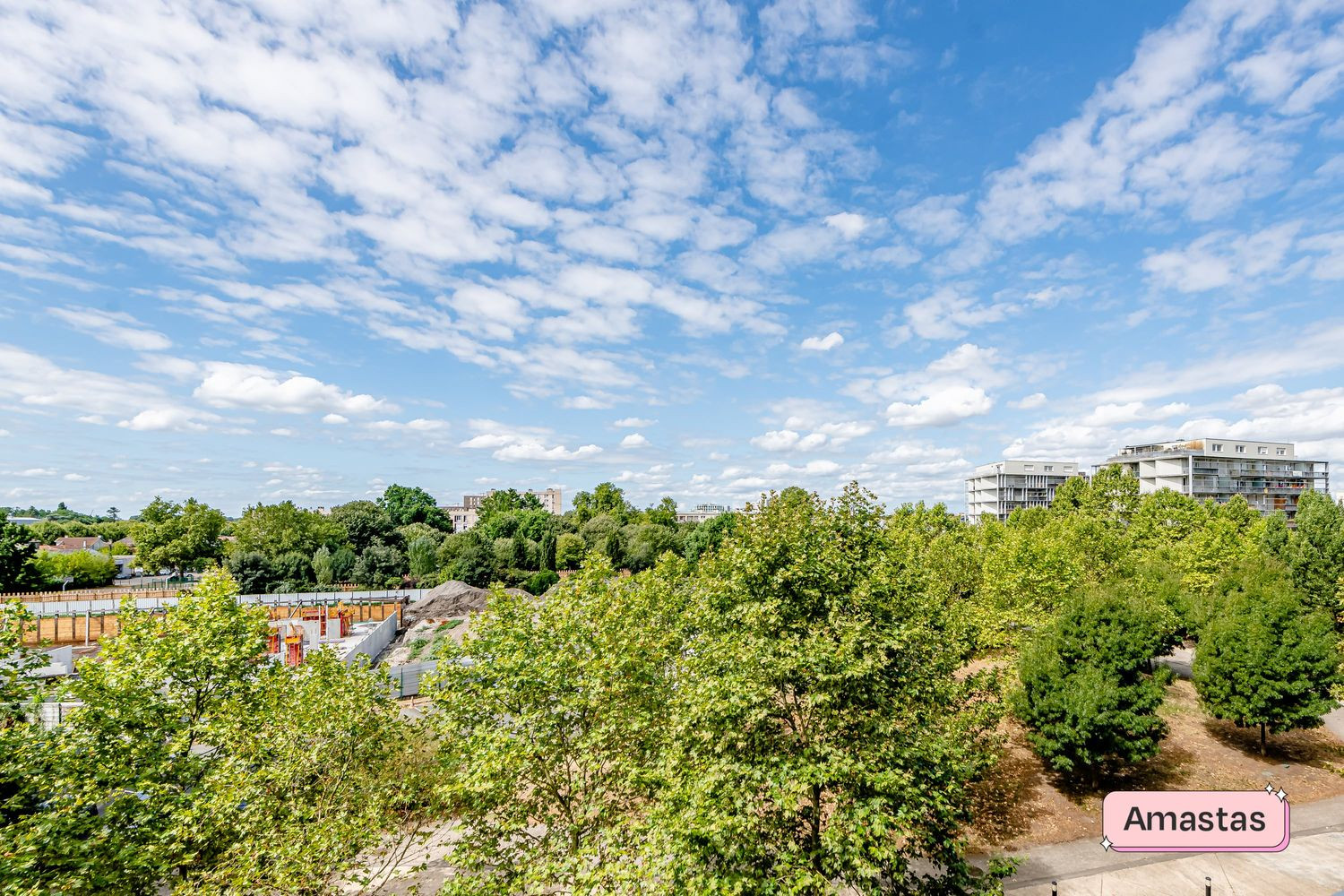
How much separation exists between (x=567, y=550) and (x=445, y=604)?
25.3 m

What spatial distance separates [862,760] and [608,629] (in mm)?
5541

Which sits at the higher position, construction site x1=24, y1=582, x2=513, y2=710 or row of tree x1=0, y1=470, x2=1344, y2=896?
row of tree x1=0, y1=470, x2=1344, y2=896

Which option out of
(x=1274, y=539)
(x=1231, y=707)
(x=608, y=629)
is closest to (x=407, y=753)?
(x=608, y=629)

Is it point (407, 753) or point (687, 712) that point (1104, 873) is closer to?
point (687, 712)

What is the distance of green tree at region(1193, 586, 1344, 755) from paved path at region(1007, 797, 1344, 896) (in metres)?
4.38

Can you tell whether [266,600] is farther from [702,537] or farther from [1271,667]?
[1271,667]

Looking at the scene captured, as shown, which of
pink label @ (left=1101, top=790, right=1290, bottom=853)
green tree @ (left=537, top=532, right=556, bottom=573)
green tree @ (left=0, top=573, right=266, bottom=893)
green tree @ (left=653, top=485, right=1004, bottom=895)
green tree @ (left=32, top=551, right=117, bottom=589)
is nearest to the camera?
pink label @ (left=1101, top=790, right=1290, bottom=853)

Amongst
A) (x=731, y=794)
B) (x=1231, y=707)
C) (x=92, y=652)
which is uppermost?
(x=731, y=794)

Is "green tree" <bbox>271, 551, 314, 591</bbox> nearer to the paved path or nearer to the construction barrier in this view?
the construction barrier

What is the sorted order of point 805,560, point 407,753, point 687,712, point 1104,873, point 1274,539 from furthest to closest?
1. point 1274,539
2. point 1104,873
3. point 407,753
4. point 805,560
5. point 687,712

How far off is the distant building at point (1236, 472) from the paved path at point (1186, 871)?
267 feet

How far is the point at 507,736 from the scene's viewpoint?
10.8 metres

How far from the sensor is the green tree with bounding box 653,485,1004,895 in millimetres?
9203

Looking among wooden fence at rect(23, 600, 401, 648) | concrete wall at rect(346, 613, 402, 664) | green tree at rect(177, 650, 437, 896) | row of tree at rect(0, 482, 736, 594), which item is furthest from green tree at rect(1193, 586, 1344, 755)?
wooden fence at rect(23, 600, 401, 648)
